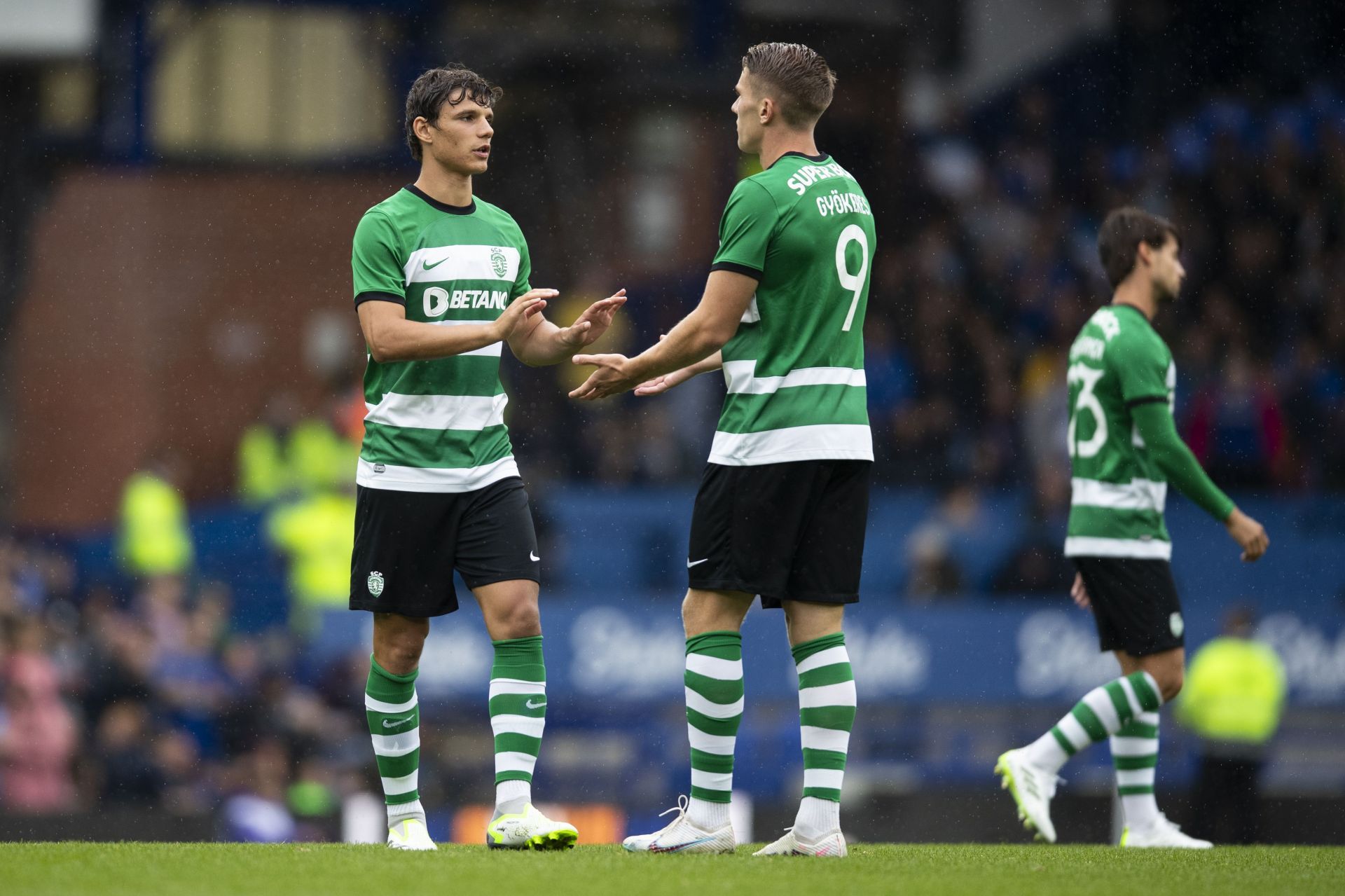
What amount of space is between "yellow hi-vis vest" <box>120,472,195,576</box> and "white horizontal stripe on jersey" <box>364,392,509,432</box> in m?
8.99

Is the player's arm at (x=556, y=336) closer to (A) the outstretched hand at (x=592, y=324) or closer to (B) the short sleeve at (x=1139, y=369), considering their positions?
(A) the outstretched hand at (x=592, y=324)

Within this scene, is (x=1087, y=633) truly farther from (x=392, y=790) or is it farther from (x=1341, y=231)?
(x=392, y=790)

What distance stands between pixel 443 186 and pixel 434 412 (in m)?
0.67

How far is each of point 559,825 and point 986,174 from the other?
12.6 metres

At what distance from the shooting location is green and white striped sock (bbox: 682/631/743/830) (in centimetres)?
476

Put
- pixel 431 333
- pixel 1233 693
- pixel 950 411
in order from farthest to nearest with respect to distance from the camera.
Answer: pixel 950 411 < pixel 1233 693 < pixel 431 333

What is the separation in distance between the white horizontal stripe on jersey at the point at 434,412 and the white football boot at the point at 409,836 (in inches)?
46.6

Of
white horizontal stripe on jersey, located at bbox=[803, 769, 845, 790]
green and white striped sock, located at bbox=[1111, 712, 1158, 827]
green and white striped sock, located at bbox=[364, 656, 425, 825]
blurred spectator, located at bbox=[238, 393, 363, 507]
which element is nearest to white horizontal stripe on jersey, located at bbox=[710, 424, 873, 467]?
white horizontal stripe on jersey, located at bbox=[803, 769, 845, 790]

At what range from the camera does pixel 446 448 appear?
503 cm

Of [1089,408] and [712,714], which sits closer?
[712,714]

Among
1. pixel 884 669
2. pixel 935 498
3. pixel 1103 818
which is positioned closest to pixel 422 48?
pixel 935 498

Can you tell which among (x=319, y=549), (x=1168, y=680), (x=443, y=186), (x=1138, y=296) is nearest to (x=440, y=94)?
(x=443, y=186)

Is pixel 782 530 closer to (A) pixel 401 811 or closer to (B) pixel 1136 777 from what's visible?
(A) pixel 401 811

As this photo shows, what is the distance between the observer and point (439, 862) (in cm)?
453
